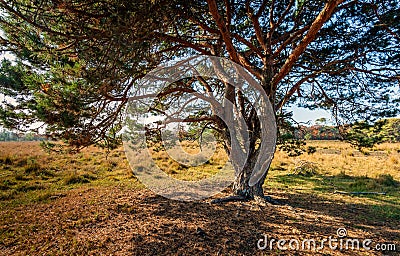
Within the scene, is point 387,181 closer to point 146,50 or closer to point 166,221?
point 166,221

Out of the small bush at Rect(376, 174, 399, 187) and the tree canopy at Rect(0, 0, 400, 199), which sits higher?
the tree canopy at Rect(0, 0, 400, 199)

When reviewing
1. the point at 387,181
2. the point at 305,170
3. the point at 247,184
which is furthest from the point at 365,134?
the point at 305,170

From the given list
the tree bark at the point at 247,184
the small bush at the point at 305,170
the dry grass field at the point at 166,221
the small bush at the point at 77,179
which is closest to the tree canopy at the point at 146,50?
the tree bark at the point at 247,184

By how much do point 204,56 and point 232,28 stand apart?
1.12m

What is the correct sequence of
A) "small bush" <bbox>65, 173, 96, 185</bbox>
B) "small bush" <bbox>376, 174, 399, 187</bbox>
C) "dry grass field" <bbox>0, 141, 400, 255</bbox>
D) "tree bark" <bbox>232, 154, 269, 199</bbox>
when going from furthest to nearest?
"small bush" <bbox>376, 174, 399, 187</bbox> → "small bush" <bbox>65, 173, 96, 185</bbox> → "tree bark" <bbox>232, 154, 269, 199</bbox> → "dry grass field" <bbox>0, 141, 400, 255</bbox>

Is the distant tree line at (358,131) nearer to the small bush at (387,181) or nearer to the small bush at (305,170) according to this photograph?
the small bush at (387,181)

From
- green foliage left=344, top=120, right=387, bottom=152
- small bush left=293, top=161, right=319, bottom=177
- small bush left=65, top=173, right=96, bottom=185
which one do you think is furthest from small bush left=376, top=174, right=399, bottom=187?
small bush left=65, top=173, right=96, bottom=185

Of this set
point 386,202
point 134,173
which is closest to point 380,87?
point 386,202

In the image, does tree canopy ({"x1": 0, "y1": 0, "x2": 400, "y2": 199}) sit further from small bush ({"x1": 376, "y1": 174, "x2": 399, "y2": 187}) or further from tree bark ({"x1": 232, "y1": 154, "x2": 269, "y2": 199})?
small bush ({"x1": 376, "y1": 174, "x2": 399, "y2": 187})

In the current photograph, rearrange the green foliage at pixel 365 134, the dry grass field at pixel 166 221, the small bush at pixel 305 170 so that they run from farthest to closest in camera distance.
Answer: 1. the small bush at pixel 305 170
2. the green foliage at pixel 365 134
3. the dry grass field at pixel 166 221

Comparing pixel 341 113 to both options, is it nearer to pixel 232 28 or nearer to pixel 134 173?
pixel 232 28

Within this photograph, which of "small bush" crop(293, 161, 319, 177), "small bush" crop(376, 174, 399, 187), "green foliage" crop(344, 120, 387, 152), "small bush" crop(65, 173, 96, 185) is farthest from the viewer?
"small bush" crop(293, 161, 319, 177)

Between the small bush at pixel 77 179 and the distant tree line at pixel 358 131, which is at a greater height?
the distant tree line at pixel 358 131

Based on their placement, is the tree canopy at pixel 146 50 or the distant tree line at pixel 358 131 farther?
the distant tree line at pixel 358 131
